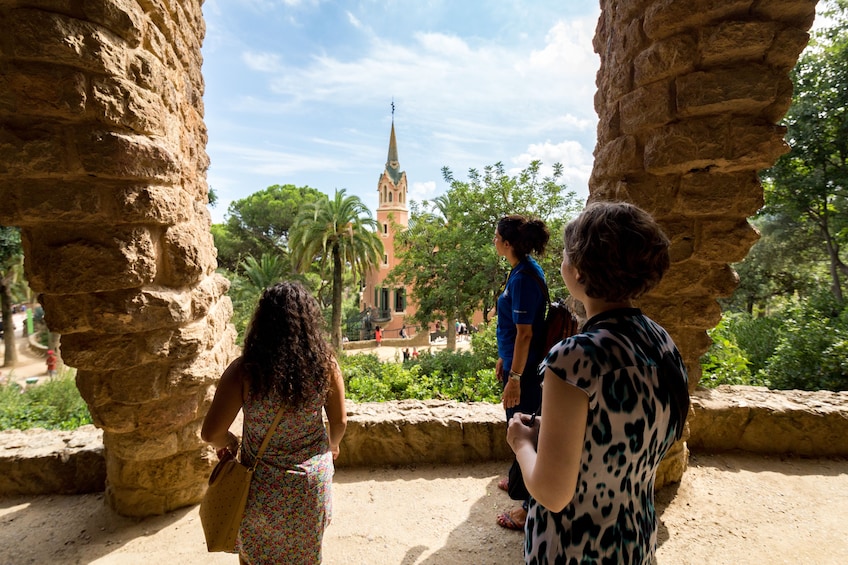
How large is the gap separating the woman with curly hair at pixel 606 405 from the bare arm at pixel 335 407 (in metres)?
0.87

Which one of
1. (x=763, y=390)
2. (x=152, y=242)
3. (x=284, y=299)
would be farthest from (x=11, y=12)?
(x=763, y=390)

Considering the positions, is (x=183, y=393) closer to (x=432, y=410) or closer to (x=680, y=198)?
(x=432, y=410)

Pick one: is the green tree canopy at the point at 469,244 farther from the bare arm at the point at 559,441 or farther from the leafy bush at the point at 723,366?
the bare arm at the point at 559,441

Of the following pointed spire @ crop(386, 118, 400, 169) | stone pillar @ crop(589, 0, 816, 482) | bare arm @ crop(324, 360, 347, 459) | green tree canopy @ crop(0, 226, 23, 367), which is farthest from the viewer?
pointed spire @ crop(386, 118, 400, 169)

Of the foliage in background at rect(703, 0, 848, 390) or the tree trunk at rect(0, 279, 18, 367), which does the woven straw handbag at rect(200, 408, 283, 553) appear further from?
the tree trunk at rect(0, 279, 18, 367)

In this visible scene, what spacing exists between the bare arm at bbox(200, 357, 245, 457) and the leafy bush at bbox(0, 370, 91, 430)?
413 centimetres

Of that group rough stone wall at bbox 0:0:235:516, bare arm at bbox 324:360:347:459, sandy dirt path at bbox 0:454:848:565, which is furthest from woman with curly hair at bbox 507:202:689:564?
rough stone wall at bbox 0:0:235:516

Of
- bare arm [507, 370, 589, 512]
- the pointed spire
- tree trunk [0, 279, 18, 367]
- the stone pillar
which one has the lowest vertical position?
tree trunk [0, 279, 18, 367]

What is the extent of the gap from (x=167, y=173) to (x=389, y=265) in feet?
95.4

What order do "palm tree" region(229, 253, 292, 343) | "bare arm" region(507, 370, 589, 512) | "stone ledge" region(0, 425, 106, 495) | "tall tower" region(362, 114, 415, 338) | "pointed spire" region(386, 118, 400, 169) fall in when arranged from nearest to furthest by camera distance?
"bare arm" region(507, 370, 589, 512) < "stone ledge" region(0, 425, 106, 495) < "palm tree" region(229, 253, 292, 343) < "tall tower" region(362, 114, 415, 338) < "pointed spire" region(386, 118, 400, 169)

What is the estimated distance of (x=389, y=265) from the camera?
31375mm

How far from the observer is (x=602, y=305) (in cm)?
115

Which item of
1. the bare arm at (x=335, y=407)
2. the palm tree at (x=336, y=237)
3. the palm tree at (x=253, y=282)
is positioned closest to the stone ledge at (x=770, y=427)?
Result: the bare arm at (x=335, y=407)

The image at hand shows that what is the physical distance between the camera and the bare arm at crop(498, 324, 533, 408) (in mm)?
2363
